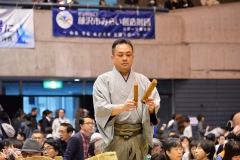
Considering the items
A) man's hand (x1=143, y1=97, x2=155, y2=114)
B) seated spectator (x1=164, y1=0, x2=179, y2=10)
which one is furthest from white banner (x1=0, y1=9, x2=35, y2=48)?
man's hand (x1=143, y1=97, x2=155, y2=114)

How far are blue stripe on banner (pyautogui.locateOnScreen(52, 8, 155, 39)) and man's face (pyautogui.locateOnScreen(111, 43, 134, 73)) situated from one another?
1161 cm

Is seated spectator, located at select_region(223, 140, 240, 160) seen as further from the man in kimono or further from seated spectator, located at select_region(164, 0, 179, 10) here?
seated spectator, located at select_region(164, 0, 179, 10)

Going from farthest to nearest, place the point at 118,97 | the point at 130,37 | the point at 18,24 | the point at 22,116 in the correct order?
1. the point at 130,37
2. the point at 18,24
3. the point at 22,116
4. the point at 118,97

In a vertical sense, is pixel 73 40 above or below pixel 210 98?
above

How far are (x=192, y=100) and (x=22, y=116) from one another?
5.91 meters

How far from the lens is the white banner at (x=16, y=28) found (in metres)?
16.5

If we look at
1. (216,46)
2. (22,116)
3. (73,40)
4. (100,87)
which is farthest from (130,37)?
(100,87)

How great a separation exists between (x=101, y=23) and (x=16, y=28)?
2521mm

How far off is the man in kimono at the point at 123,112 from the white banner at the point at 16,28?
1113cm

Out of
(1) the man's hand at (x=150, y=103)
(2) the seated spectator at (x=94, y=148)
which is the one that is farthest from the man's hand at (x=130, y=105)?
(2) the seated spectator at (x=94, y=148)

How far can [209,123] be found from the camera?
61.5ft

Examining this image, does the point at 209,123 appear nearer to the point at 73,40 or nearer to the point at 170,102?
the point at 170,102

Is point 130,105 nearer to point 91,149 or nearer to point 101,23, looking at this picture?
point 91,149

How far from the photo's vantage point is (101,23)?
17.5 m
